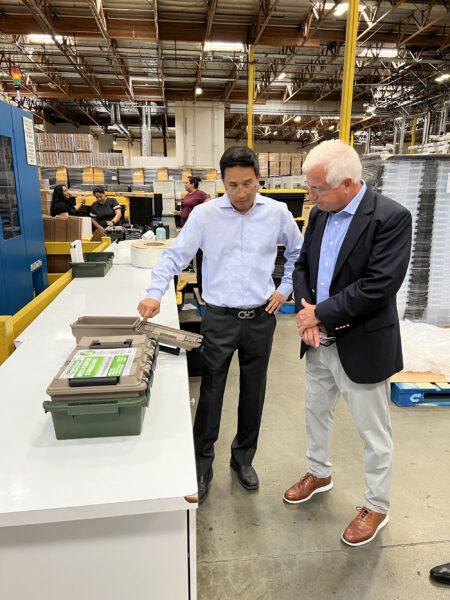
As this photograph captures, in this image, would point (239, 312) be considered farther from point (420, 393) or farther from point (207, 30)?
point (207, 30)

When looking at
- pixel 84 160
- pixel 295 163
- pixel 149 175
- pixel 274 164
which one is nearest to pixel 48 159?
pixel 84 160

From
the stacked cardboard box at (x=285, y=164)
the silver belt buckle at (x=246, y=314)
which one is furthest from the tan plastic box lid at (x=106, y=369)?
the stacked cardboard box at (x=285, y=164)

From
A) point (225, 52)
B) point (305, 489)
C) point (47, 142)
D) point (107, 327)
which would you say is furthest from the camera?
point (47, 142)

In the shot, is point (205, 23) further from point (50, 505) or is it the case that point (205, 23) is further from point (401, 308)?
point (50, 505)

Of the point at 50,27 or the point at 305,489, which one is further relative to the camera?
the point at 50,27

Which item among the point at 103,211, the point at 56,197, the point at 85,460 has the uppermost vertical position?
the point at 56,197

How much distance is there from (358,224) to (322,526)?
149 cm

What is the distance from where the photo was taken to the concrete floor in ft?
5.93

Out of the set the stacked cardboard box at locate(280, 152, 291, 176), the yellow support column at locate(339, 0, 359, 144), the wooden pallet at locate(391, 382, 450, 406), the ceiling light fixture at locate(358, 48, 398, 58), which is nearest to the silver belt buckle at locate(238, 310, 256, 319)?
the wooden pallet at locate(391, 382, 450, 406)

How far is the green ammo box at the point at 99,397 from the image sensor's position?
3.88 ft

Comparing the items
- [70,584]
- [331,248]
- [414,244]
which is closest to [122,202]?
[414,244]

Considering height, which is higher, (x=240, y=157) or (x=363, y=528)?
(x=240, y=157)

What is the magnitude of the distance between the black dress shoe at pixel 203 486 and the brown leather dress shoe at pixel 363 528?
2.36 feet

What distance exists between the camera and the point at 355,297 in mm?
1633
